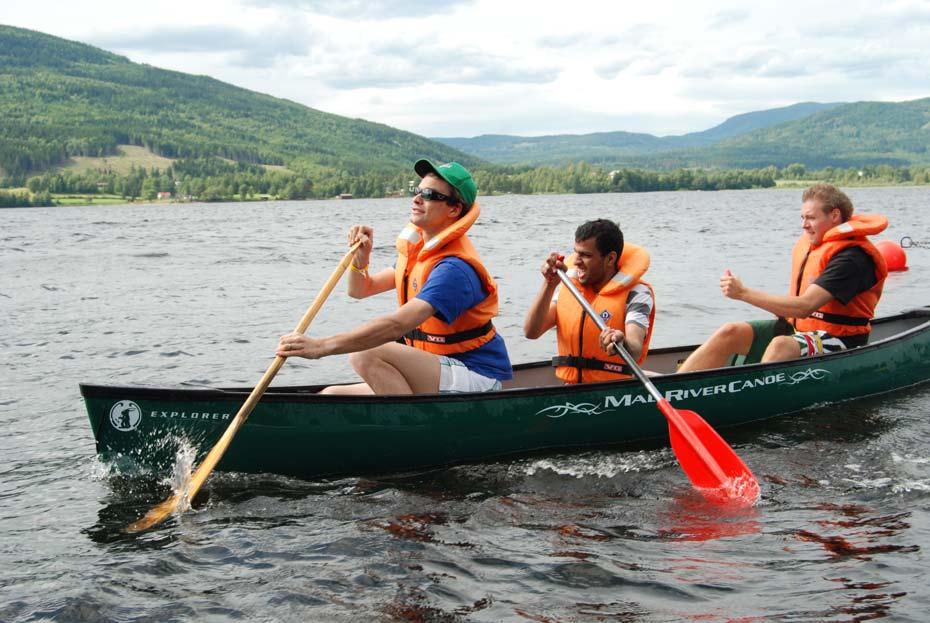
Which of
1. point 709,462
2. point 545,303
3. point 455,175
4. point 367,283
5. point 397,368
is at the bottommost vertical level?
point 709,462

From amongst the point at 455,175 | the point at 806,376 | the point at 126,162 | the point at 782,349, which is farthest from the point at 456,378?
the point at 126,162

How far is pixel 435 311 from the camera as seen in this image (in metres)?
5.62

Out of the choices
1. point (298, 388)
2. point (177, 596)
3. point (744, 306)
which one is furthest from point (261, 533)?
point (744, 306)

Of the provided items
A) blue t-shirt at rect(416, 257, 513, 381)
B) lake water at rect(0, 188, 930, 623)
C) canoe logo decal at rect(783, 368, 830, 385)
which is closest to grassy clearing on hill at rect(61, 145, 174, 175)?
lake water at rect(0, 188, 930, 623)

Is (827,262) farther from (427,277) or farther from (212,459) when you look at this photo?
(212,459)

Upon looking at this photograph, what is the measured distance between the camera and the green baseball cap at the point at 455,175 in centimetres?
575

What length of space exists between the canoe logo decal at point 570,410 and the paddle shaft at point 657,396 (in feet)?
1.38

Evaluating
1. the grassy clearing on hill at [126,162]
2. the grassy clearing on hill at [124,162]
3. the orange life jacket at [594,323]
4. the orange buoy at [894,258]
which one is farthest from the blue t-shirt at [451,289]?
the grassy clearing on hill at [124,162]

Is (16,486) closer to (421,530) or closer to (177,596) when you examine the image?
(177,596)

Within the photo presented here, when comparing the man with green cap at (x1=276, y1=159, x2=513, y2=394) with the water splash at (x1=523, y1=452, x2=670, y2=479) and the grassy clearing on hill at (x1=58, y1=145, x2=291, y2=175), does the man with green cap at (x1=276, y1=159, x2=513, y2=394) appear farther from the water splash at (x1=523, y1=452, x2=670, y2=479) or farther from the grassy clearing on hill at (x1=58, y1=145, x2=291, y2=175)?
the grassy clearing on hill at (x1=58, y1=145, x2=291, y2=175)

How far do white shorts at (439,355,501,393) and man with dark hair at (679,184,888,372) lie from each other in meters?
2.19

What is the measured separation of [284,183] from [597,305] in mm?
99809

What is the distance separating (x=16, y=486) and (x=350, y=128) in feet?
607

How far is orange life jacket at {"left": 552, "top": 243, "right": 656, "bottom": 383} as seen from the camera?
21.3 ft
